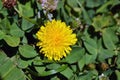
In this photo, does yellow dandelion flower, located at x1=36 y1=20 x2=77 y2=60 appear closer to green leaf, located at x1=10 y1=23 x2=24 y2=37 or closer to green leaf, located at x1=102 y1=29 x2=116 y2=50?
green leaf, located at x1=10 y1=23 x2=24 y2=37

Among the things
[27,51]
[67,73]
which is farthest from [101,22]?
[27,51]

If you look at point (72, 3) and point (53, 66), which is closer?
point (53, 66)

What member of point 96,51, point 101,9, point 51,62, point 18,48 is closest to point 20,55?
point 18,48

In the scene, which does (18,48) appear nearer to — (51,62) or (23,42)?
(23,42)

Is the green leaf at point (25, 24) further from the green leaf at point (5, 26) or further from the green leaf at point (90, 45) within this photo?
the green leaf at point (90, 45)

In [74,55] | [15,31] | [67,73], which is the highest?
[15,31]

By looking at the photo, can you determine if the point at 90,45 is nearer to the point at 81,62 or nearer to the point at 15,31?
the point at 81,62
